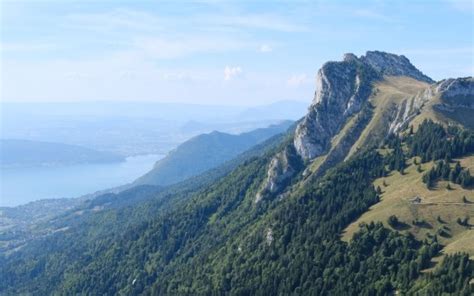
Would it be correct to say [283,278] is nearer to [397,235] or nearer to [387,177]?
[397,235]

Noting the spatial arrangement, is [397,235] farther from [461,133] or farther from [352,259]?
[461,133]

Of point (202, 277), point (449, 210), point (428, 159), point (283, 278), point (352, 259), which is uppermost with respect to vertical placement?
point (428, 159)

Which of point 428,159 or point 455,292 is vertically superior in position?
point 428,159

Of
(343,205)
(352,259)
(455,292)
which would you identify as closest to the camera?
(455,292)

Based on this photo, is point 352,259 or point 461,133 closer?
point 352,259

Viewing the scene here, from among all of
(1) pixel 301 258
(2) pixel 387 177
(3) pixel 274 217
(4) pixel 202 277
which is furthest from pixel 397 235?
(4) pixel 202 277

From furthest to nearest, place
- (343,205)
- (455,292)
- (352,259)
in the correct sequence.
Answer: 1. (343,205)
2. (352,259)
3. (455,292)
